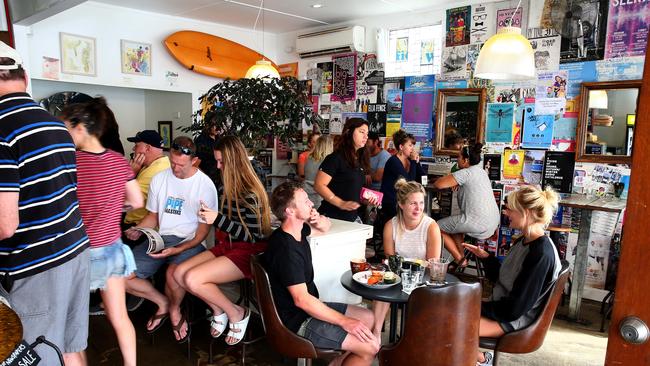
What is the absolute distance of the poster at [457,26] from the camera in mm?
5184

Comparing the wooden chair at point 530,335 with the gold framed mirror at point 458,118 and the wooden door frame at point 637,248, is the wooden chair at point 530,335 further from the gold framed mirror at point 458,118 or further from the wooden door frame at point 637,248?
the gold framed mirror at point 458,118

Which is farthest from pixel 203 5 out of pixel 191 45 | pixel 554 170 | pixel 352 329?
pixel 352 329

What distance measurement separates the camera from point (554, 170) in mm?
4594

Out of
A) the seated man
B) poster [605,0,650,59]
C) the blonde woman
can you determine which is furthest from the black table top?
poster [605,0,650,59]

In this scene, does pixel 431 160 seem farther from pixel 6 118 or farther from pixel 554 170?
pixel 6 118

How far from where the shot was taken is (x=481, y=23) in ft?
16.6

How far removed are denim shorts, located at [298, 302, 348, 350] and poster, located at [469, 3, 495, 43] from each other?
400 cm

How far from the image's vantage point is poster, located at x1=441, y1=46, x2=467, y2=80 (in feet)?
17.1

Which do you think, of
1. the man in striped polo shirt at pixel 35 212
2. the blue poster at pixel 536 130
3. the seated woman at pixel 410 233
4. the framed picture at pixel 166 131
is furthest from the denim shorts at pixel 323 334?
the framed picture at pixel 166 131

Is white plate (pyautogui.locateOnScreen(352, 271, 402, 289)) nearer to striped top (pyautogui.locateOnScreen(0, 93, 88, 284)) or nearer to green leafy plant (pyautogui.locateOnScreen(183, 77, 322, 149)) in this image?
striped top (pyautogui.locateOnScreen(0, 93, 88, 284))

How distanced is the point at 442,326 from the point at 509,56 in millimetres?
2165

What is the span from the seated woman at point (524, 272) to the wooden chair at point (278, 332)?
88 cm

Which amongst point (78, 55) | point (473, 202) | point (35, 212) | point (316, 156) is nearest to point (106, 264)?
point (35, 212)

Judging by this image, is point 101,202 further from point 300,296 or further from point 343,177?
point 343,177
